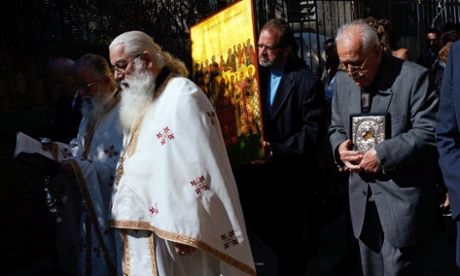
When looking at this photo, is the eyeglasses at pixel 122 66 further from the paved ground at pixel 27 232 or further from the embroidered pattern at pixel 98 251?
the paved ground at pixel 27 232

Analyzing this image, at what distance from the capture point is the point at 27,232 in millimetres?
7344

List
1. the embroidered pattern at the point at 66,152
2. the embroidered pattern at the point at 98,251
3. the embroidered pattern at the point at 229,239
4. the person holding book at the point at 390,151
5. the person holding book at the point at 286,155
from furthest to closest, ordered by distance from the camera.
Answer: the person holding book at the point at 286,155, the embroidered pattern at the point at 66,152, the embroidered pattern at the point at 98,251, the person holding book at the point at 390,151, the embroidered pattern at the point at 229,239

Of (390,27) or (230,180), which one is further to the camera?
(390,27)

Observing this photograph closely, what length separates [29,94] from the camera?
7637 mm

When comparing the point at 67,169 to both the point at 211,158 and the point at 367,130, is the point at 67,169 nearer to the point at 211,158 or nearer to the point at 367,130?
the point at 211,158

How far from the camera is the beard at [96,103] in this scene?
5191mm

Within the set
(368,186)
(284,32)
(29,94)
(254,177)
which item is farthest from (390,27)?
(29,94)

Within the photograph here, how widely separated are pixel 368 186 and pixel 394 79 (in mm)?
634

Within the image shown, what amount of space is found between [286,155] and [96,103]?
1288mm

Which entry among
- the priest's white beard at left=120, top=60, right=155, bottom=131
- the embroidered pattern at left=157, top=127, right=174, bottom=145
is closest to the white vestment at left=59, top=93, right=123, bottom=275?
the priest's white beard at left=120, top=60, right=155, bottom=131

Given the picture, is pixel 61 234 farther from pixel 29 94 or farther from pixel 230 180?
pixel 29 94

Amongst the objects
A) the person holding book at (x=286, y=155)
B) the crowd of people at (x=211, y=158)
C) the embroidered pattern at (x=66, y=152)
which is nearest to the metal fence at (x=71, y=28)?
the embroidered pattern at (x=66, y=152)

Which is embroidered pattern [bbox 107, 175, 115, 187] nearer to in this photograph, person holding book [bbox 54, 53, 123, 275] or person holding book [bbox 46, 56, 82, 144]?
person holding book [bbox 54, 53, 123, 275]

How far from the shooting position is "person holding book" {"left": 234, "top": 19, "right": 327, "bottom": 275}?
215 inches
